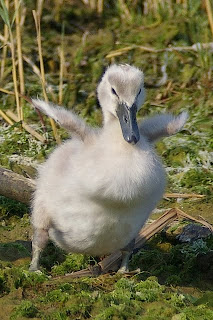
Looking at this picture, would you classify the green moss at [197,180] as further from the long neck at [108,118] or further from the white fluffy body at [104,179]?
the long neck at [108,118]

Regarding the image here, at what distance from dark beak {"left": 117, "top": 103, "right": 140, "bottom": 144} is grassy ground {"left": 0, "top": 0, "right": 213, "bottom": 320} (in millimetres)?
931

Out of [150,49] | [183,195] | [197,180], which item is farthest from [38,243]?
[150,49]

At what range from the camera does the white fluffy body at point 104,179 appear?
4.79 m

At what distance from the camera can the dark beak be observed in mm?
4832

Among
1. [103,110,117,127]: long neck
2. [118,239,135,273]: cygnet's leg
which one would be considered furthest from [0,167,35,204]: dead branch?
[103,110,117,127]: long neck

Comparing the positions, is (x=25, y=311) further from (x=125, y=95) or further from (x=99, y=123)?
(x=99, y=123)

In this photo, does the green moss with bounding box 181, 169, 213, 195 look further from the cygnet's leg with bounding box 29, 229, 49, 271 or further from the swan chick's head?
the swan chick's head

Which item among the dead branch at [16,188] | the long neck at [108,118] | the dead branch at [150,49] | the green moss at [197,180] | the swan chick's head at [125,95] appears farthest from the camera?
the dead branch at [150,49]

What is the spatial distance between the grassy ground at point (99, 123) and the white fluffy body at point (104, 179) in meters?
0.34

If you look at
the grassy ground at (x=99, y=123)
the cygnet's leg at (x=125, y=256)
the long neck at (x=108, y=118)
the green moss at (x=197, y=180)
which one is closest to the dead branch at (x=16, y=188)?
the grassy ground at (x=99, y=123)

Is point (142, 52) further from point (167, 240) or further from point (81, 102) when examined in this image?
point (167, 240)

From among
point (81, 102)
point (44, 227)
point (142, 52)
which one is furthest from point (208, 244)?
point (142, 52)

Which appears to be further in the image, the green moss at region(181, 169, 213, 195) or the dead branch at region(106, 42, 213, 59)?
the dead branch at region(106, 42, 213, 59)

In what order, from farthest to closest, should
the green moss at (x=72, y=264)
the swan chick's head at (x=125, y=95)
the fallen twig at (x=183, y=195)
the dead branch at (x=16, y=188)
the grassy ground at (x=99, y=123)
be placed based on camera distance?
the fallen twig at (x=183, y=195) → the dead branch at (x=16, y=188) → the green moss at (x=72, y=264) → the swan chick's head at (x=125, y=95) → the grassy ground at (x=99, y=123)
